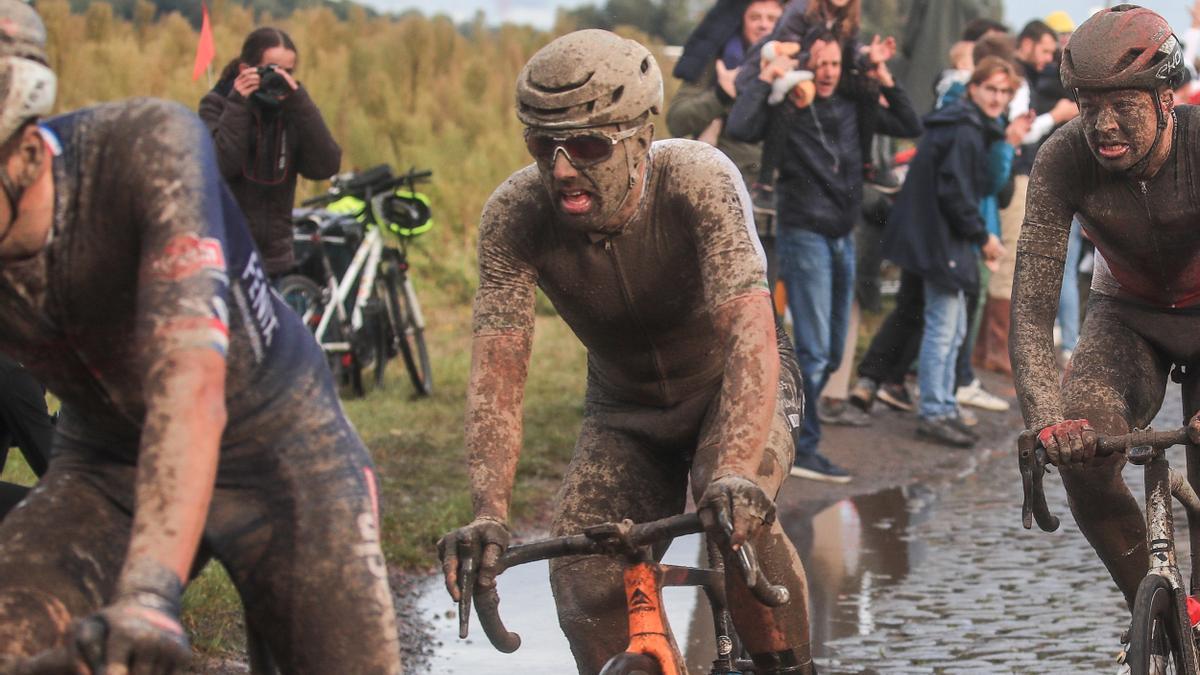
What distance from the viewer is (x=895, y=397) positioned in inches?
509

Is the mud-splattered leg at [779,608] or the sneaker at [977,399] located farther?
the sneaker at [977,399]

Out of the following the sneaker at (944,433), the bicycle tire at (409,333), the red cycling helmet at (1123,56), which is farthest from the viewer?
the bicycle tire at (409,333)

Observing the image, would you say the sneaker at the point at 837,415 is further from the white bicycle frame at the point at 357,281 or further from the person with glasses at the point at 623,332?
the person with glasses at the point at 623,332

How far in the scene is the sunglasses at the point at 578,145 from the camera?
15.1ft

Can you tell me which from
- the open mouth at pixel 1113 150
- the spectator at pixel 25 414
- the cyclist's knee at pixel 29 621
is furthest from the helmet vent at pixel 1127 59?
the cyclist's knee at pixel 29 621

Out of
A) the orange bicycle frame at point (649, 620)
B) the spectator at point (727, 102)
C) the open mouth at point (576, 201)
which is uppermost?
the spectator at point (727, 102)

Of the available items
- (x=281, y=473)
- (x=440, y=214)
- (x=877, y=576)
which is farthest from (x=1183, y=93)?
(x=281, y=473)

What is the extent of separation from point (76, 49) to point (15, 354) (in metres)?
13.9

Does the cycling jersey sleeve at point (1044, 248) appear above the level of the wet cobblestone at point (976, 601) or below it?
above

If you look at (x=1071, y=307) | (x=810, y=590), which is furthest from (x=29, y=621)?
(x=1071, y=307)

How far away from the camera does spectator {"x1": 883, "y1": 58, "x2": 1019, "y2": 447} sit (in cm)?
1176

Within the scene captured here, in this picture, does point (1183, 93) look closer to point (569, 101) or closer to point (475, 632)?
point (475, 632)

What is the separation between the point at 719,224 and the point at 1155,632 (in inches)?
68.1

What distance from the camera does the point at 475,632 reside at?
7.70 meters
